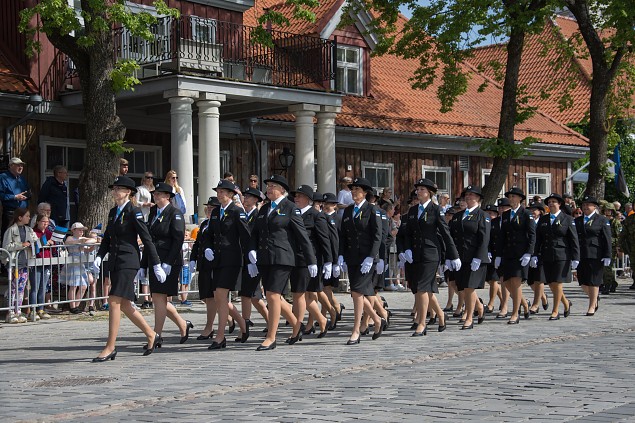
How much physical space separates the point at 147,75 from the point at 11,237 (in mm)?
7820

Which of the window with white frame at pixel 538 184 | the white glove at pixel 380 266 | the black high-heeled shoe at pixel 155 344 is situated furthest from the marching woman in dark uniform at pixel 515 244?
the window with white frame at pixel 538 184

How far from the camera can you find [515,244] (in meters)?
16.4

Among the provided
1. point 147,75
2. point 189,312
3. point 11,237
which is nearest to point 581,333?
point 189,312

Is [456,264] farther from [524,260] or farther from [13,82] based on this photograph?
[13,82]

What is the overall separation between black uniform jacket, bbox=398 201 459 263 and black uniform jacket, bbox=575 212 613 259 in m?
4.08

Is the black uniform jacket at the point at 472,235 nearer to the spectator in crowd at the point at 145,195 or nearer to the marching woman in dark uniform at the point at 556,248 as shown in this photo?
the marching woman in dark uniform at the point at 556,248

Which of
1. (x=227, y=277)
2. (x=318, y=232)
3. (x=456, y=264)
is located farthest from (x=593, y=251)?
(x=227, y=277)

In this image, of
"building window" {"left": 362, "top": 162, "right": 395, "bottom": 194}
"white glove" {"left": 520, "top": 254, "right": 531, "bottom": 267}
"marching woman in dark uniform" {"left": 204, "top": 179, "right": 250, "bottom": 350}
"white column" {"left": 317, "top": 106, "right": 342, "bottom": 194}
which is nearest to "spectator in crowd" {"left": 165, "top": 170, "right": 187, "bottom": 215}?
"marching woman in dark uniform" {"left": 204, "top": 179, "right": 250, "bottom": 350}

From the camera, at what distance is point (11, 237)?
16.1 meters

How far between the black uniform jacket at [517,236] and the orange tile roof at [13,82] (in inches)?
408

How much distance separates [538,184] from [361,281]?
22.7 metres

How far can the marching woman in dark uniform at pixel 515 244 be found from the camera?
1617 centimetres

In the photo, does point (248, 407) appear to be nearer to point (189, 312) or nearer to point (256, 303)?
point (256, 303)

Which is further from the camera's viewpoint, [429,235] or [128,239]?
[429,235]
